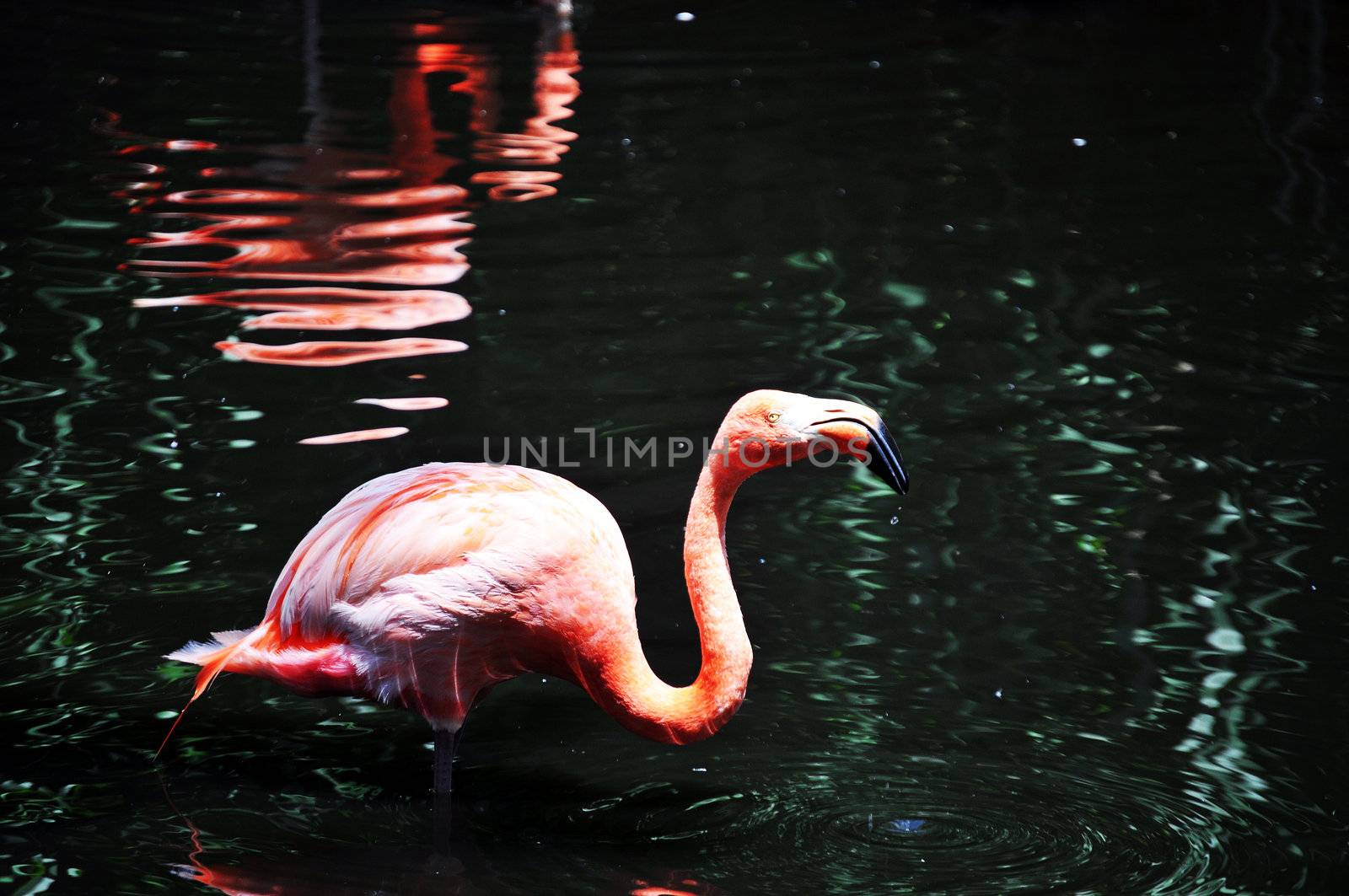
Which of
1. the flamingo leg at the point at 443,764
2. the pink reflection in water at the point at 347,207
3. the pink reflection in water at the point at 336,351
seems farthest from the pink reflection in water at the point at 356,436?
the flamingo leg at the point at 443,764

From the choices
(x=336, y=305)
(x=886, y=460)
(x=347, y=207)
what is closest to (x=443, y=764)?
(x=886, y=460)

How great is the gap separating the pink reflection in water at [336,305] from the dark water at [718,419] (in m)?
0.03

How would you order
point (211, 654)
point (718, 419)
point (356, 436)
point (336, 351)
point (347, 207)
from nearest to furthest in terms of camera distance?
point (211, 654) → point (356, 436) → point (718, 419) → point (336, 351) → point (347, 207)

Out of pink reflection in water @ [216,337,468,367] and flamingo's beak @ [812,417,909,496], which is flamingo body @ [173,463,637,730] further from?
pink reflection in water @ [216,337,468,367]

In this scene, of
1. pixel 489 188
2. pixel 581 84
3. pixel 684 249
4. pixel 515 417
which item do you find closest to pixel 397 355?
pixel 515 417

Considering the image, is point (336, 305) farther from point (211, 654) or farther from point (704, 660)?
point (704, 660)

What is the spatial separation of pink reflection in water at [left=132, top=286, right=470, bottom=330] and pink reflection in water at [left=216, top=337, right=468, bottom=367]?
0.18 metres

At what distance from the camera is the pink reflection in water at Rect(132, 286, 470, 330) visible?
6.12 meters

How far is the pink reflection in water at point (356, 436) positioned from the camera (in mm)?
5109

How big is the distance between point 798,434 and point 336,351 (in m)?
3.16

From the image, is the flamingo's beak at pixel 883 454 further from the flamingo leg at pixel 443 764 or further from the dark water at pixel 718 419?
the flamingo leg at pixel 443 764

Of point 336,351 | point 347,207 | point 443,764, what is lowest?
point 443,764

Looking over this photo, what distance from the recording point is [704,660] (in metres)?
3.20

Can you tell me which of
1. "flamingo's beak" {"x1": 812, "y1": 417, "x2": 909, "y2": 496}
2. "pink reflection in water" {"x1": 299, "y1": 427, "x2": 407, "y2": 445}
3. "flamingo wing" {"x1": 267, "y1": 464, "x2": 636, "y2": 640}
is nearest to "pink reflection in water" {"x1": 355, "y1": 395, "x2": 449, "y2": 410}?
"pink reflection in water" {"x1": 299, "y1": 427, "x2": 407, "y2": 445}
